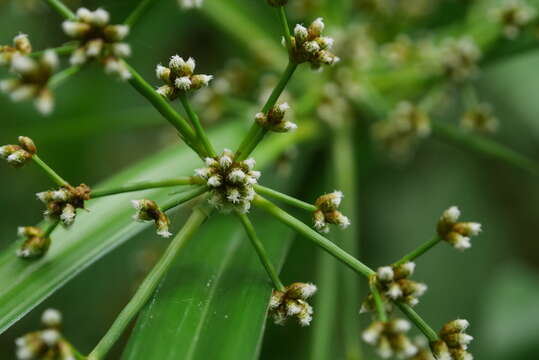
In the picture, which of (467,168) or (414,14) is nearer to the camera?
(414,14)

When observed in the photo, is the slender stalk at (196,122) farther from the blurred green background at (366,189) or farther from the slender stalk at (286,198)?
the blurred green background at (366,189)

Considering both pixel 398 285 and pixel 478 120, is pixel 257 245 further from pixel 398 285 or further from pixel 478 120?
pixel 478 120

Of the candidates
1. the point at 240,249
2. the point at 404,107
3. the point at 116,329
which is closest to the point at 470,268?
the point at 404,107

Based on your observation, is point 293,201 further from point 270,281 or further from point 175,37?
point 175,37

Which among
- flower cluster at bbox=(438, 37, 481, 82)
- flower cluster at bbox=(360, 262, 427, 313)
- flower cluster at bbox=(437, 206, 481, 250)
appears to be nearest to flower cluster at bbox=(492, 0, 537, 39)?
flower cluster at bbox=(438, 37, 481, 82)

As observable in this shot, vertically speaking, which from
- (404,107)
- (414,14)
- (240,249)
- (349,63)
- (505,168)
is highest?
(505,168)
